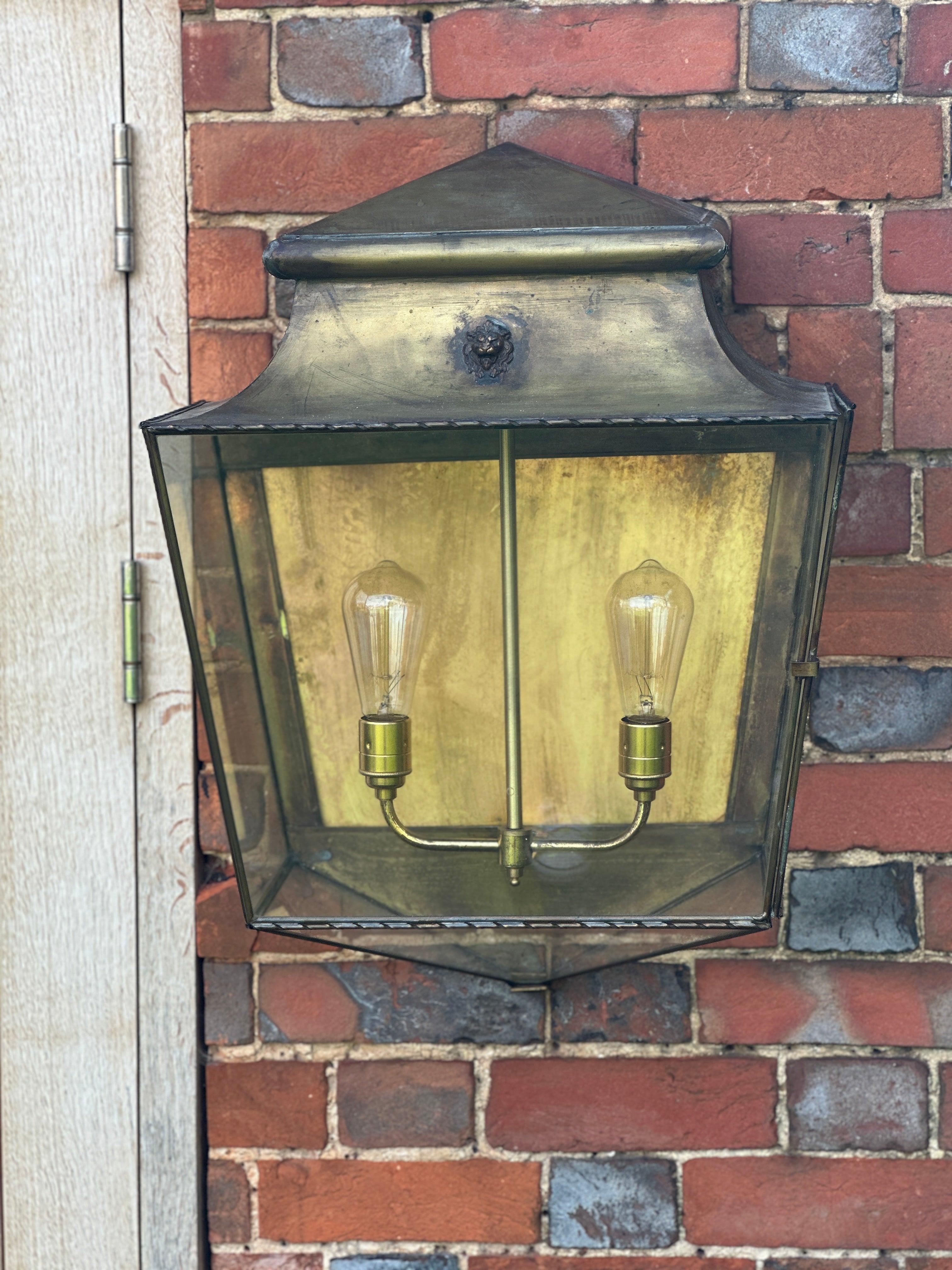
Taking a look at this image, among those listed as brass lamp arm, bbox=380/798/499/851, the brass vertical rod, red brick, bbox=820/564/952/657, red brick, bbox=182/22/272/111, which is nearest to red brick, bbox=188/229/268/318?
red brick, bbox=182/22/272/111

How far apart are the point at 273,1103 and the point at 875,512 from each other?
75 centimetres

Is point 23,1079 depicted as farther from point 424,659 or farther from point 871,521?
point 871,521

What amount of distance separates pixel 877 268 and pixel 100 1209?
1.09 m

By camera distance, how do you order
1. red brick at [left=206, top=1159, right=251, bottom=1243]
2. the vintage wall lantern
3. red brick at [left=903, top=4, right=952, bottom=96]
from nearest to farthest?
the vintage wall lantern < red brick at [left=903, top=4, right=952, bottom=96] < red brick at [left=206, top=1159, right=251, bottom=1243]

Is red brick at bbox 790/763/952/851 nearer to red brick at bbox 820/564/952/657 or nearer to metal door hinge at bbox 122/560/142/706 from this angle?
red brick at bbox 820/564/952/657

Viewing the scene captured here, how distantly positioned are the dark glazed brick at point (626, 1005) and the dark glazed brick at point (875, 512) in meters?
0.40

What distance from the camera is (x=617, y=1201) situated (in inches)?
36.8

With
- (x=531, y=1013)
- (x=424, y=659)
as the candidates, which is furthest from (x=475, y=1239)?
(x=424, y=659)

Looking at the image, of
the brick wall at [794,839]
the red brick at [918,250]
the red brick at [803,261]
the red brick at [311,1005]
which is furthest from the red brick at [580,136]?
the red brick at [311,1005]

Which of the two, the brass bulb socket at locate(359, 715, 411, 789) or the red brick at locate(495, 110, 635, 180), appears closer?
the brass bulb socket at locate(359, 715, 411, 789)

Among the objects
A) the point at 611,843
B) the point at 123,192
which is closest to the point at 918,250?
the point at 611,843

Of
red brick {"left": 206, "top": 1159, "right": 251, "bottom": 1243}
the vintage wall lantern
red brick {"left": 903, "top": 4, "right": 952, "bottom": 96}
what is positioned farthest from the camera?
red brick {"left": 206, "top": 1159, "right": 251, "bottom": 1243}

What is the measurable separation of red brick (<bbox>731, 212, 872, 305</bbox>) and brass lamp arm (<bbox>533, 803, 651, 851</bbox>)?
0.44 m

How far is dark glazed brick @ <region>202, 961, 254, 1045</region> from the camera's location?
95cm
